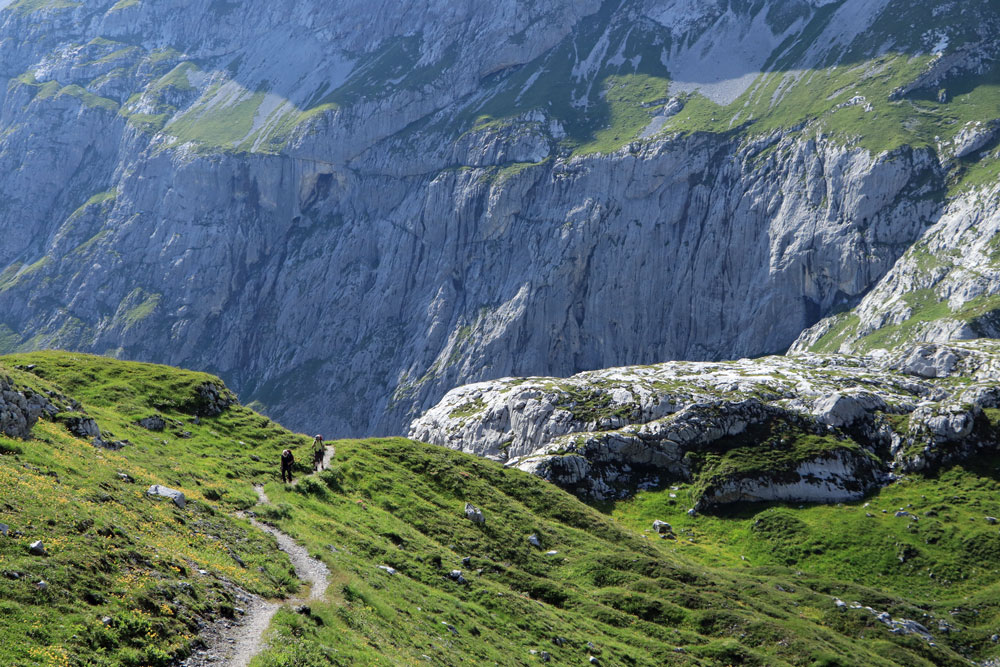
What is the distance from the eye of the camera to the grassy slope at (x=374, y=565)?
71.3 ft

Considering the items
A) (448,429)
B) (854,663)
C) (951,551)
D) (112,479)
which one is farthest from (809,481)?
(112,479)

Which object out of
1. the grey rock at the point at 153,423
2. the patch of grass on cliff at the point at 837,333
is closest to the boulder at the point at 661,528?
the grey rock at the point at 153,423

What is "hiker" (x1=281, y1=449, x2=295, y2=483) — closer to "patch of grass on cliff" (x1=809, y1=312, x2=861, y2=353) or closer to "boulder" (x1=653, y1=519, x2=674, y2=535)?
"boulder" (x1=653, y1=519, x2=674, y2=535)

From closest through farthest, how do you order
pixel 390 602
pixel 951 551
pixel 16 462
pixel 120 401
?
pixel 16 462
pixel 390 602
pixel 120 401
pixel 951 551

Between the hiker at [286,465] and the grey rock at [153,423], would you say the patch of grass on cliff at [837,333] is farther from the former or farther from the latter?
the grey rock at [153,423]

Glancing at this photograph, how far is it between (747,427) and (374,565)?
2587 inches

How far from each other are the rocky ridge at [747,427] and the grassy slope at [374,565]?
9.86 m

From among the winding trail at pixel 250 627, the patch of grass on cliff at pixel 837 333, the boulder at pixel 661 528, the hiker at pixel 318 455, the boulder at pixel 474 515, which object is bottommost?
the boulder at pixel 661 528

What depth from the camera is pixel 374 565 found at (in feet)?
116

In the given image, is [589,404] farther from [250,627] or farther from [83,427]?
Result: [250,627]

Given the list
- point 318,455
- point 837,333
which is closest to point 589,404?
point 318,455

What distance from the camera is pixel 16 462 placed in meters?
28.3

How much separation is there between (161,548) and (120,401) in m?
29.6

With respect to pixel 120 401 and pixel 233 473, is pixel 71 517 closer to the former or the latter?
pixel 233 473
